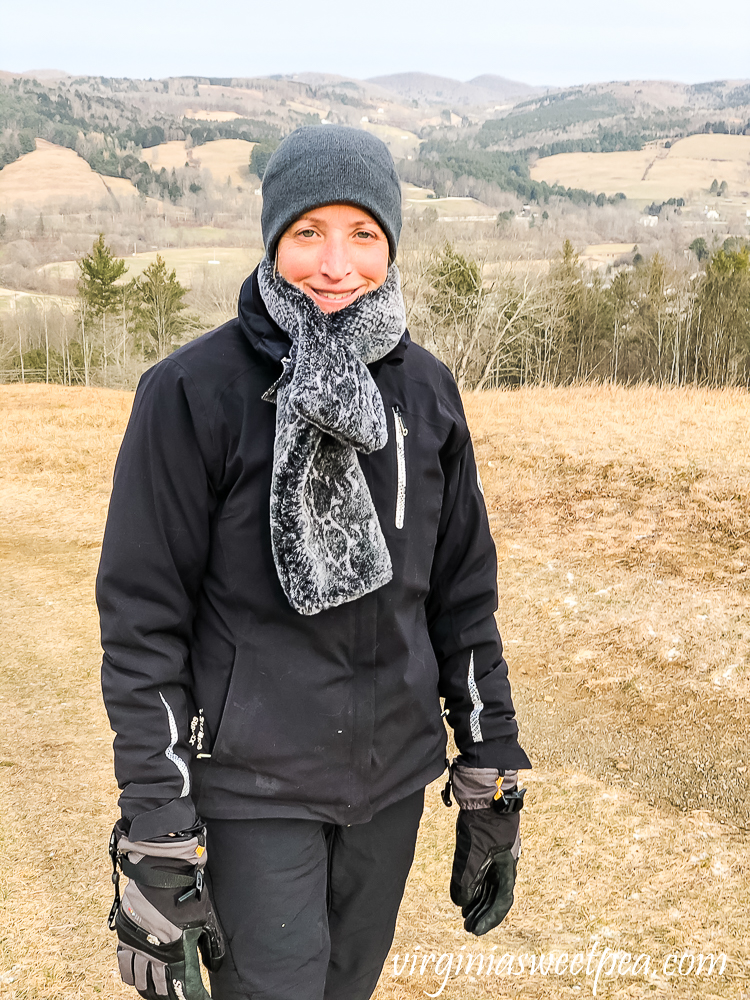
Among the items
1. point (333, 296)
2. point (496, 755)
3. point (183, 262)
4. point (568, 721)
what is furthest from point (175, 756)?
point (183, 262)

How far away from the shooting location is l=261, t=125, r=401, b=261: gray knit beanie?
154 cm

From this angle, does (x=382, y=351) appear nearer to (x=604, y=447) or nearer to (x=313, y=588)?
(x=313, y=588)

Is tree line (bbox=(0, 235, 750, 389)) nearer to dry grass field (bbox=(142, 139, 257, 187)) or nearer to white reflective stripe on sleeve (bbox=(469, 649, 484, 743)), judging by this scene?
white reflective stripe on sleeve (bbox=(469, 649, 484, 743))

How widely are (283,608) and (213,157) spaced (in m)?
143

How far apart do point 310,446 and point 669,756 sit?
4.24m

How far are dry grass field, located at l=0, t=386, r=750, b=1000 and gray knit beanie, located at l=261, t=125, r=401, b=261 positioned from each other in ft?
8.60

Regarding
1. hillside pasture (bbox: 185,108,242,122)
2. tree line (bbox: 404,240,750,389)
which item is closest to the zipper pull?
tree line (bbox: 404,240,750,389)

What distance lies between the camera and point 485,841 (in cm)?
184

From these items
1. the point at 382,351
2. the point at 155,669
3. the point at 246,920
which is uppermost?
the point at 382,351

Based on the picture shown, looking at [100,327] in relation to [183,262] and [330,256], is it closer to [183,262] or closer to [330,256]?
[183,262]

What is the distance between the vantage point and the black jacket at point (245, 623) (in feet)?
4.70

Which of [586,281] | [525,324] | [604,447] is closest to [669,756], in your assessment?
[604,447]

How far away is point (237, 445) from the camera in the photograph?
1483 mm

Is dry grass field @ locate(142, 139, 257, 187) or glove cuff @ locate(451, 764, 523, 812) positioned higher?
dry grass field @ locate(142, 139, 257, 187)
